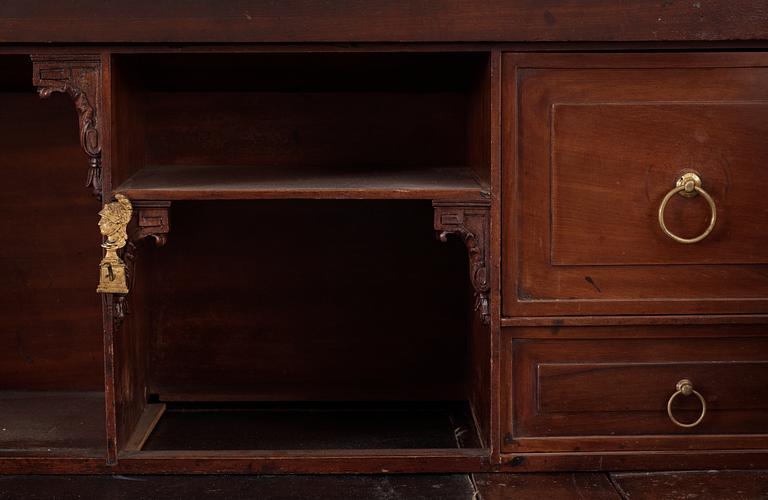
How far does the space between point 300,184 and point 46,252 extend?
2.22 ft

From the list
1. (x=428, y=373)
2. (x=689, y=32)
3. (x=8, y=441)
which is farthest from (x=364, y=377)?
(x=689, y=32)

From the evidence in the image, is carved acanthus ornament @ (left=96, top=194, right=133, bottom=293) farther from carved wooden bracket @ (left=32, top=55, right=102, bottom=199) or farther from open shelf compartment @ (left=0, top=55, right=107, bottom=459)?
open shelf compartment @ (left=0, top=55, right=107, bottom=459)

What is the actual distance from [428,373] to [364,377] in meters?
0.13

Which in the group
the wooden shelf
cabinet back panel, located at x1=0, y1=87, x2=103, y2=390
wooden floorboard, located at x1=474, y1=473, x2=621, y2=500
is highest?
cabinet back panel, located at x1=0, y1=87, x2=103, y2=390

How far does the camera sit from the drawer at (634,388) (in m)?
1.45

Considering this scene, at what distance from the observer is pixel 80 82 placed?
1392 mm

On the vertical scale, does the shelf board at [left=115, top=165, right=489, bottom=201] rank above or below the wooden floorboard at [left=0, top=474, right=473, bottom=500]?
above

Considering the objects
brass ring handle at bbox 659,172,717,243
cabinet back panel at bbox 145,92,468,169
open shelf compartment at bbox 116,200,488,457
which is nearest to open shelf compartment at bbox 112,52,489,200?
cabinet back panel at bbox 145,92,468,169

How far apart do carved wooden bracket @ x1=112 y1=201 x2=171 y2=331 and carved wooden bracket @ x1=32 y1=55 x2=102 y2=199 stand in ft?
0.38

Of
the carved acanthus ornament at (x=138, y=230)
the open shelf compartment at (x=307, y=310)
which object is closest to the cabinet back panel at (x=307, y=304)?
the open shelf compartment at (x=307, y=310)

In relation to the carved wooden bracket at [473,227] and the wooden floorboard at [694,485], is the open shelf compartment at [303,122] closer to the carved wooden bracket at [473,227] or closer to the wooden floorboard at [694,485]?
the carved wooden bracket at [473,227]

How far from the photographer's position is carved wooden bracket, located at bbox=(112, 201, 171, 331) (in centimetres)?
142

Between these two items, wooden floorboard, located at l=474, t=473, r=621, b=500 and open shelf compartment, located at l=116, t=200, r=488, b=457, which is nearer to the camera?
wooden floorboard, located at l=474, t=473, r=621, b=500

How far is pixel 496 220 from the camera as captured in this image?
141 cm
